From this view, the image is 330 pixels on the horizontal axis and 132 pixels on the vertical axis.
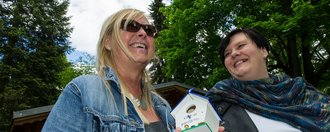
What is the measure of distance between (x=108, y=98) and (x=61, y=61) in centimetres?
2441

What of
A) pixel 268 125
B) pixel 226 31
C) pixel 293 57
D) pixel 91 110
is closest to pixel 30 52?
pixel 226 31

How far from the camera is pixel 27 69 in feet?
78.2

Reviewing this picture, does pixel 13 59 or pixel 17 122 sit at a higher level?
pixel 13 59

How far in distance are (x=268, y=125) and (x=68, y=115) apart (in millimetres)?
1691

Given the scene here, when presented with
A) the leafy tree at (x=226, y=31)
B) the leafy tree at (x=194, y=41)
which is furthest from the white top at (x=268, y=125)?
the leafy tree at (x=194, y=41)

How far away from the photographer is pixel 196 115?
206cm

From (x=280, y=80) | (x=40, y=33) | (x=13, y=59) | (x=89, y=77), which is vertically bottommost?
(x=280, y=80)

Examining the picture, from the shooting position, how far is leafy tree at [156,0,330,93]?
12.5m

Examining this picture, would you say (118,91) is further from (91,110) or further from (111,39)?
(111,39)

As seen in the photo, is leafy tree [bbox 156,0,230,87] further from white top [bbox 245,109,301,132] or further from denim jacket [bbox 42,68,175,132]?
denim jacket [bbox 42,68,175,132]

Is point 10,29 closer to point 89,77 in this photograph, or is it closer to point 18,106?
point 18,106

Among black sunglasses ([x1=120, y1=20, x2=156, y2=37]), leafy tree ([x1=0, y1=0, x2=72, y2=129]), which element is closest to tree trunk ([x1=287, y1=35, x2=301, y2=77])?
black sunglasses ([x1=120, y1=20, x2=156, y2=37])

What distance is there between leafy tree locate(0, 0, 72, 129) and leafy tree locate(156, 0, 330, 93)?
10.6m

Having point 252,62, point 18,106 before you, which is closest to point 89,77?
point 252,62
